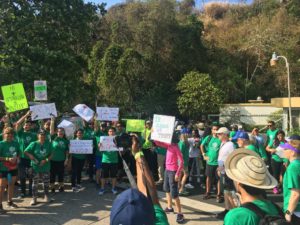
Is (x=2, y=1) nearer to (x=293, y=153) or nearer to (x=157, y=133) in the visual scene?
(x=157, y=133)

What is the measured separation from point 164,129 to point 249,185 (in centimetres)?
587

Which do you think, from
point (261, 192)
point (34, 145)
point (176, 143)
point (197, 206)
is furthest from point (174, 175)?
point (261, 192)

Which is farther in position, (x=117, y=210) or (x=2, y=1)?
(x=2, y=1)

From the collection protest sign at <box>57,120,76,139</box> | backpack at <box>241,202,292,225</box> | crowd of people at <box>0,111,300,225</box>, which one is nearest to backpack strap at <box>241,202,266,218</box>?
backpack at <box>241,202,292,225</box>

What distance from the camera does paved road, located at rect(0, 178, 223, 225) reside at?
792 centimetres

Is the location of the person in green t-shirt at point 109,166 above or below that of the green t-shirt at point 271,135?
below

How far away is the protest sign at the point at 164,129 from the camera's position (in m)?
8.58

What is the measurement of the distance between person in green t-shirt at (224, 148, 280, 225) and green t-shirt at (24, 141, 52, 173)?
277 inches

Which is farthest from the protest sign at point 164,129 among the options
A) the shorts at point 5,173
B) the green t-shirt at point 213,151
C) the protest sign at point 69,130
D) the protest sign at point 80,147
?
the protest sign at point 69,130

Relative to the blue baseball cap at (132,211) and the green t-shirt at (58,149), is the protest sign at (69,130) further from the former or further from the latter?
the blue baseball cap at (132,211)

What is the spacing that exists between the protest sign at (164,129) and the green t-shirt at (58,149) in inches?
110

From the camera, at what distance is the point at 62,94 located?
1738cm

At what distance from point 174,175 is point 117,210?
6.12 metres

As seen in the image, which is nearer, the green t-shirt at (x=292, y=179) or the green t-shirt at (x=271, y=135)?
the green t-shirt at (x=292, y=179)
